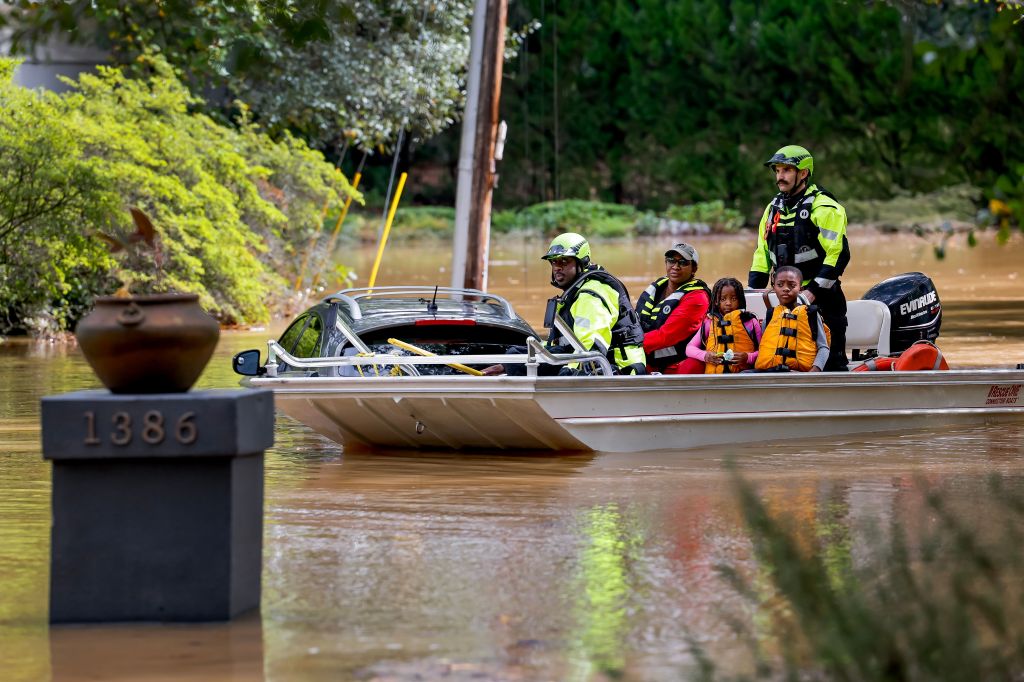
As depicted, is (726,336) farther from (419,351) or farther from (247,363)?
(247,363)

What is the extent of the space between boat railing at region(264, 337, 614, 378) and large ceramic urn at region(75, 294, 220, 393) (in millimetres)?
4343

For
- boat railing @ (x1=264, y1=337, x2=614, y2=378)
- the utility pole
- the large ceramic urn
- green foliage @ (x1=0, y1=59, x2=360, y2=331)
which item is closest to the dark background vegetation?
green foliage @ (x1=0, y1=59, x2=360, y2=331)

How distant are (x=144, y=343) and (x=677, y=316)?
6.95 meters

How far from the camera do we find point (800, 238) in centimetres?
1327

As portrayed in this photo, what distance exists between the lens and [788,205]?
13.4m

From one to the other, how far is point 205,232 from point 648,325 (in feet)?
34.0

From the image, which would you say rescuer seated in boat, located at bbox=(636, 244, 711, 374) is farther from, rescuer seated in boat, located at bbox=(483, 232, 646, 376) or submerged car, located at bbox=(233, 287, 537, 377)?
submerged car, located at bbox=(233, 287, 537, 377)

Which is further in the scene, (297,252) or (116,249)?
(297,252)

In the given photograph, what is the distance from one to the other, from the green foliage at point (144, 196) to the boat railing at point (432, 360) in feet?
30.3

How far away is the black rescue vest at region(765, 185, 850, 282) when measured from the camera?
43.4 feet

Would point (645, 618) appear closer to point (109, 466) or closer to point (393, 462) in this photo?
point (109, 466)

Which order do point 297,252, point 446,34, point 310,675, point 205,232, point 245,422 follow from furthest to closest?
point 446,34 < point 297,252 < point 205,232 < point 245,422 < point 310,675

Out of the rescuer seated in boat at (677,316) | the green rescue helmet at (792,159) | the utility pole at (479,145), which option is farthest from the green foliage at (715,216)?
the green rescue helmet at (792,159)

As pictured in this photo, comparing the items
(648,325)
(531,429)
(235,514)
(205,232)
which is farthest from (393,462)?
(205,232)
